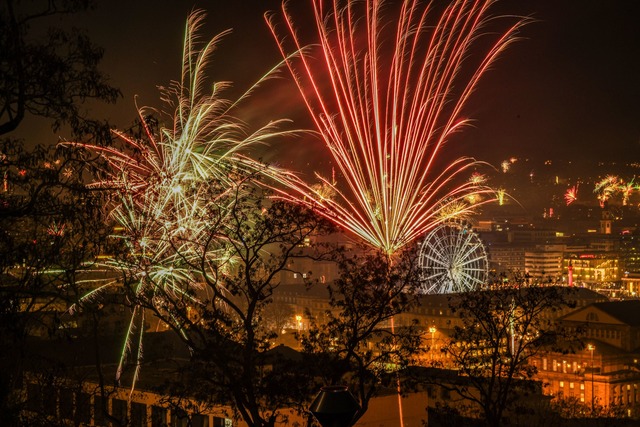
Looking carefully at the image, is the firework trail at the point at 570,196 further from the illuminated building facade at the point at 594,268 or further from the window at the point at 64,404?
the window at the point at 64,404

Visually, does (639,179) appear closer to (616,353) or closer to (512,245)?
(512,245)

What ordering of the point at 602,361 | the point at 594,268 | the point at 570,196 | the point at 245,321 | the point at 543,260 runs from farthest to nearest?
the point at 543,260
the point at 594,268
the point at 570,196
the point at 602,361
the point at 245,321

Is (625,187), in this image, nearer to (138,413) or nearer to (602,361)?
(602,361)

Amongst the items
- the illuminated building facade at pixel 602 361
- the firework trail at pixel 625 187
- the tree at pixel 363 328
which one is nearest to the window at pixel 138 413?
the tree at pixel 363 328

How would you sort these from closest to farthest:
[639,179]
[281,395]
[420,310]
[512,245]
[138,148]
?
[138,148] → [281,395] → [420,310] → [512,245] → [639,179]

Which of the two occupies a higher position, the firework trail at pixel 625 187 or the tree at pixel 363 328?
the firework trail at pixel 625 187

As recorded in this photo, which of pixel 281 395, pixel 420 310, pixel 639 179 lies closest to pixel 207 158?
pixel 281 395

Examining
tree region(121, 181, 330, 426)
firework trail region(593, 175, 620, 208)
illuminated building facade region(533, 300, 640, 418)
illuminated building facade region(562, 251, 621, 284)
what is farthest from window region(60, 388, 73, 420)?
illuminated building facade region(562, 251, 621, 284)

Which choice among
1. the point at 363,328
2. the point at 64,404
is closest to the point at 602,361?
the point at 363,328

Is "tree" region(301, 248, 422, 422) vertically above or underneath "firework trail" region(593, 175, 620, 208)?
underneath

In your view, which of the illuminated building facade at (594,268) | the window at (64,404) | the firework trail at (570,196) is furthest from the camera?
the firework trail at (570,196)

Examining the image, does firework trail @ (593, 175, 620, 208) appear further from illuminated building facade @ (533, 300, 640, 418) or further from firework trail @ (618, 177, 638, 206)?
illuminated building facade @ (533, 300, 640, 418)
